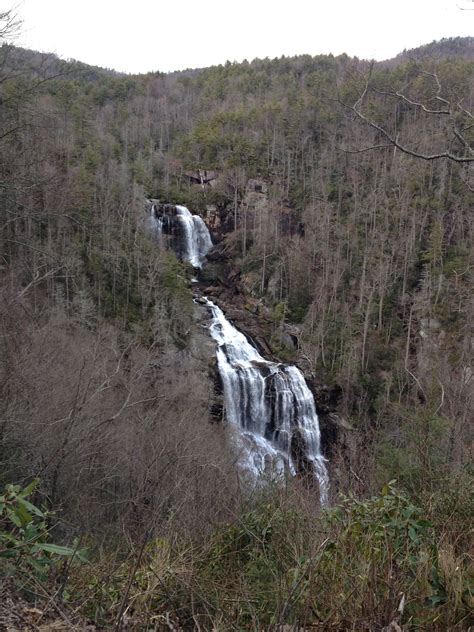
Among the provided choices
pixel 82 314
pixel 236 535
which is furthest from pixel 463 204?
pixel 236 535

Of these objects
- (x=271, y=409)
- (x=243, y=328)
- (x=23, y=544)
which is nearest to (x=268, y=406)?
(x=271, y=409)

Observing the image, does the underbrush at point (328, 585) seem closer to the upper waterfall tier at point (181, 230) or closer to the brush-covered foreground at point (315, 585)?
the brush-covered foreground at point (315, 585)

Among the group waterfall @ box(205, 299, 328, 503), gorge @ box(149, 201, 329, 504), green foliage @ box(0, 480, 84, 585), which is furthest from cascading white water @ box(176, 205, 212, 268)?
green foliage @ box(0, 480, 84, 585)

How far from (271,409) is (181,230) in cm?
2145

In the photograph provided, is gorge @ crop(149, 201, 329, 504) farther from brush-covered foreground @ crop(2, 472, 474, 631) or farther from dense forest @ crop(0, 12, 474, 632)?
brush-covered foreground @ crop(2, 472, 474, 631)

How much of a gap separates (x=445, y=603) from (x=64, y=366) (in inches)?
490

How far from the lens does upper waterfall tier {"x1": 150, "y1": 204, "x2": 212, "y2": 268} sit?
3803 centimetres

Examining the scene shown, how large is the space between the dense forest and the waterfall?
1.07m

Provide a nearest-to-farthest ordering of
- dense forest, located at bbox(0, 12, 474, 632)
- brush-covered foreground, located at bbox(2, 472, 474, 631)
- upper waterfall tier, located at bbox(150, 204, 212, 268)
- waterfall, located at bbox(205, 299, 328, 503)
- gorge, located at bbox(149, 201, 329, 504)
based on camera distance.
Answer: brush-covered foreground, located at bbox(2, 472, 474, 631) → dense forest, located at bbox(0, 12, 474, 632) → gorge, located at bbox(149, 201, 329, 504) → waterfall, located at bbox(205, 299, 328, 503) → upper waterfall tier, located at bbox(150, 204, 212, 268)

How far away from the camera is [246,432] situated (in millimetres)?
22547

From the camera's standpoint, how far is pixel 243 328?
29.9m

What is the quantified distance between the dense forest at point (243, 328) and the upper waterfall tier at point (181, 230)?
65.7 inches

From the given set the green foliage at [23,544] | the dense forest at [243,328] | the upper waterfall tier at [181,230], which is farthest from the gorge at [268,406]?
the green foliage at [23,544]

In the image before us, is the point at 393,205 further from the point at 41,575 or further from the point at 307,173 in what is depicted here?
the point at 41,575
